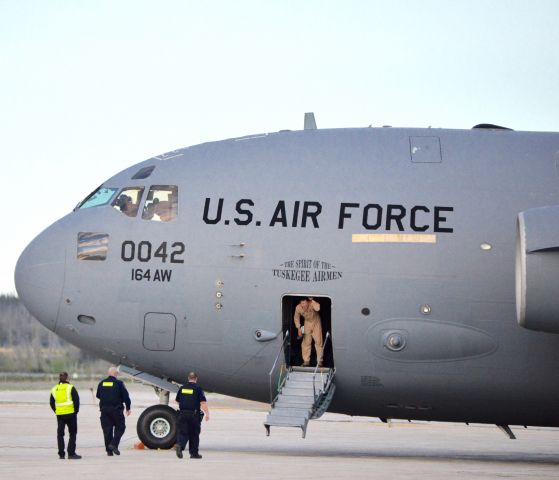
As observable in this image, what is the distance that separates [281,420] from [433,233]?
183 inches

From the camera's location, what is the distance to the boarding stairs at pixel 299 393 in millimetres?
23266

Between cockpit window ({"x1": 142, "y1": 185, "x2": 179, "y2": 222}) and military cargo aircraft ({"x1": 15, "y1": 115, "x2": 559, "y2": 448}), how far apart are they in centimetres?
3

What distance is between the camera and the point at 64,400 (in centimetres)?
2348

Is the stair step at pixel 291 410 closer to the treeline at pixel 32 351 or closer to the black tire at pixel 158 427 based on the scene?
the black tire at pixel 158 427

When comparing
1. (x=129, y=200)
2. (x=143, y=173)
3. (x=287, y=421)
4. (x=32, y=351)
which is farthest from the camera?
(x=32, y=351)

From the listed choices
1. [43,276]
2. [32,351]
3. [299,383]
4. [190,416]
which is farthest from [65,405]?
[32,351]

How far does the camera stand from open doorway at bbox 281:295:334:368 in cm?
2386

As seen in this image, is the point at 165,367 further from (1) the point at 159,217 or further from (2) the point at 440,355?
(2) the point at 440,355

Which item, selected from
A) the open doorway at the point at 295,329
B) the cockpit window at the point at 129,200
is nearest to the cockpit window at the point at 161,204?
the cockpit window at the point at 129,200

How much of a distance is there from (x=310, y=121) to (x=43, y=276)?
21.6ft

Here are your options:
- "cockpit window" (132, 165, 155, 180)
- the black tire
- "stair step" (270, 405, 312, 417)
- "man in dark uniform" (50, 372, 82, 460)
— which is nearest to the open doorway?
"stair step" (270, 405, 312, 417)

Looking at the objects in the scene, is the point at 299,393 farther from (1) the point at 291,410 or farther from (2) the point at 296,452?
(2) the point at 296,452

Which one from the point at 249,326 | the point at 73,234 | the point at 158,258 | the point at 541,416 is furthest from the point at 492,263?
the point at 73,234

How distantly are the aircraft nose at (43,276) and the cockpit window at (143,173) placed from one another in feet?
6.47
